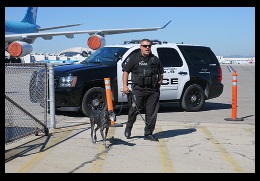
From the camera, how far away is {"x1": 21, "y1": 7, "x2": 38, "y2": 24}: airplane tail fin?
4509 centimetres

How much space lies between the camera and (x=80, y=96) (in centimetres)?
1010

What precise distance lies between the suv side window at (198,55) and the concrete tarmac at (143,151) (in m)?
2.71

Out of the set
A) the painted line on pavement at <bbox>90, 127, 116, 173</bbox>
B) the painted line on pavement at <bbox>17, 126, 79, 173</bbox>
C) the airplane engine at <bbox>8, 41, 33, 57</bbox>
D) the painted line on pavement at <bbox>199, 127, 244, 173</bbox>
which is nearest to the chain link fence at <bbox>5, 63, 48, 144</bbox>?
the painted line on pavement at <bbox>17, 126, 79, 173</bbox>

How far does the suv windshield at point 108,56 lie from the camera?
10686 millimetres

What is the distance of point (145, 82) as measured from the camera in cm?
724

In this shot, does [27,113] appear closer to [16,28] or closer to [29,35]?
[29,35]

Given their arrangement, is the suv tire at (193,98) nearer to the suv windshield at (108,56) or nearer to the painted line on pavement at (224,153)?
the suv windshield at (108,56)

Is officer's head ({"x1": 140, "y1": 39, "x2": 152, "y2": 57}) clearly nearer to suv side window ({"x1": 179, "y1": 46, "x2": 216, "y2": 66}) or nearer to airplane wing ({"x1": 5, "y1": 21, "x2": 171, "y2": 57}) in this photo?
suv side window ({"x1": 179, "y1": 46, "x2": 216, "y2": 66})

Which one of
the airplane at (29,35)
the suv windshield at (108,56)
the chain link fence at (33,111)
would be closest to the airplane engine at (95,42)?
the airplane at (29,35)

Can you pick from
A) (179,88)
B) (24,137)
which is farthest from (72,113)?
(24,137)

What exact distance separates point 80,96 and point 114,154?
159 inches

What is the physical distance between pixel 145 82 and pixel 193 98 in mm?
4773
